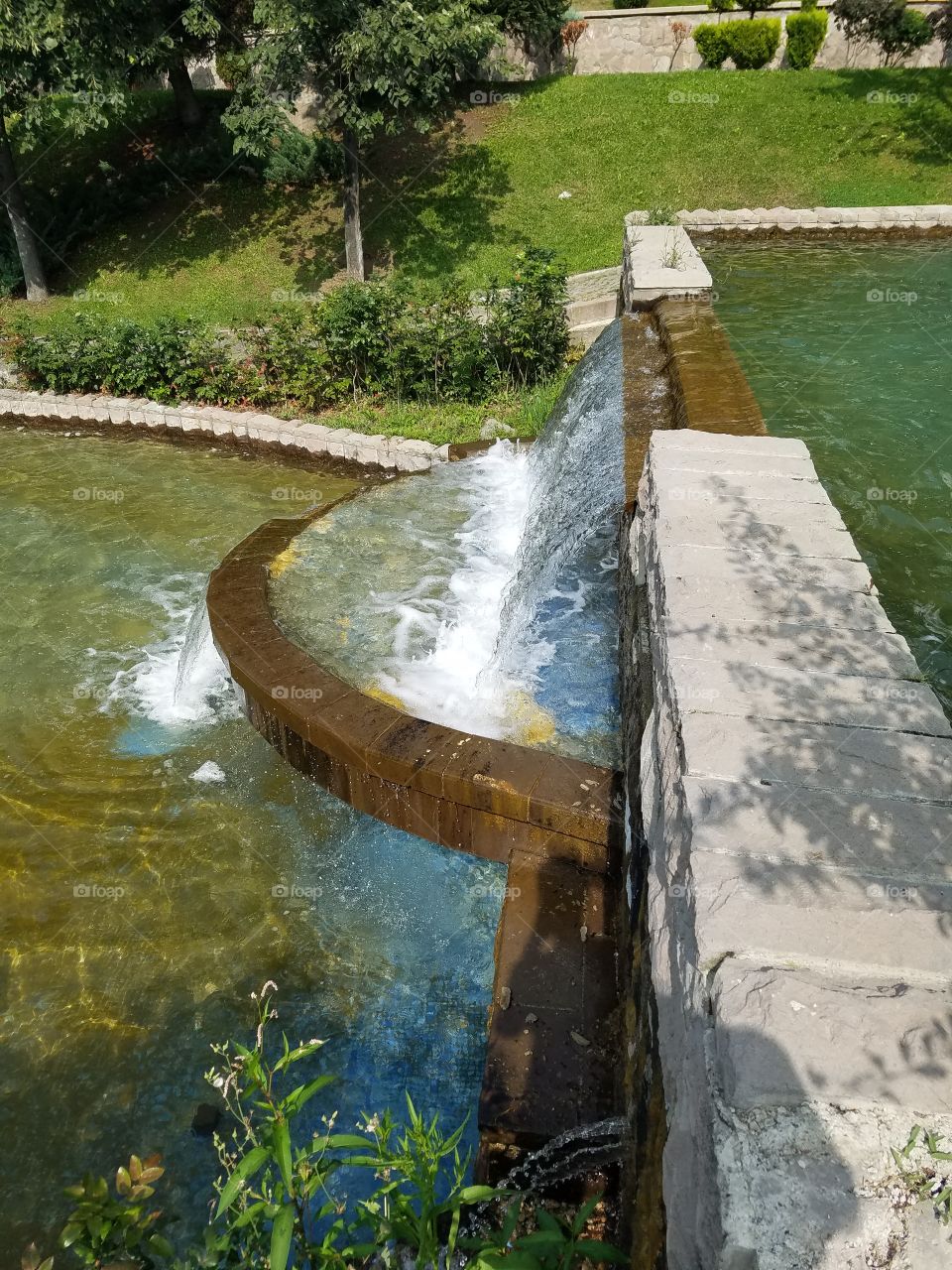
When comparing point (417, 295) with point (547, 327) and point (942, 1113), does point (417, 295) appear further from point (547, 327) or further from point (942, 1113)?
point (942, 1113)

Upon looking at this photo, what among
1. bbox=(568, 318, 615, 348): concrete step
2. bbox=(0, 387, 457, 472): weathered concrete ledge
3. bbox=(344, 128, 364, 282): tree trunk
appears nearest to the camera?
bbox=(0, 387, 457, 472): weathered concrete ledge

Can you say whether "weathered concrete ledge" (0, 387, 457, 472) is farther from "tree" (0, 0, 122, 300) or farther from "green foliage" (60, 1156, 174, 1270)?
"green foliage" (60, 1156, 174, 1270)

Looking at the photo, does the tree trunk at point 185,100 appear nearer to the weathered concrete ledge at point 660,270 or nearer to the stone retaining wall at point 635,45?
the stone retaining wall at point 635,45

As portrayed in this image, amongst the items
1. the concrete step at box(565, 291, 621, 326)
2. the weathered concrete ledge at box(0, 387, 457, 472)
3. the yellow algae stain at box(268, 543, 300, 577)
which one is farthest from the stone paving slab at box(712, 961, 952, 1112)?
the concrete step at box(565, 291, 621, 326)

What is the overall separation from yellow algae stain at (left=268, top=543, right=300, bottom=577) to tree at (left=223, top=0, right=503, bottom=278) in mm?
7886

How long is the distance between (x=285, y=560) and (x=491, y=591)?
165 centimetres

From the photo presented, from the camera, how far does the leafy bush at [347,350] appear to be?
10156 mm

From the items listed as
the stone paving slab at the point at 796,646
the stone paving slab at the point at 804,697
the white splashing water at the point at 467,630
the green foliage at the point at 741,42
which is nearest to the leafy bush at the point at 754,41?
the green foliage at the point at 741,42

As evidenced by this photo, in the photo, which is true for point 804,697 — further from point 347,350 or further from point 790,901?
point 347,350

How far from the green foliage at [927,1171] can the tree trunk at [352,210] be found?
14414mm

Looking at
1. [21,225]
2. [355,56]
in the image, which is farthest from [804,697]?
[21,225]

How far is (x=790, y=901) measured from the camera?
2.04 metres

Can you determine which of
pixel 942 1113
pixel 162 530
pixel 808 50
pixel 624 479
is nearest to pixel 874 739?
pixel 942 1113

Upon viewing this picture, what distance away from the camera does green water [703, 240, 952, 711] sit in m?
5.05
